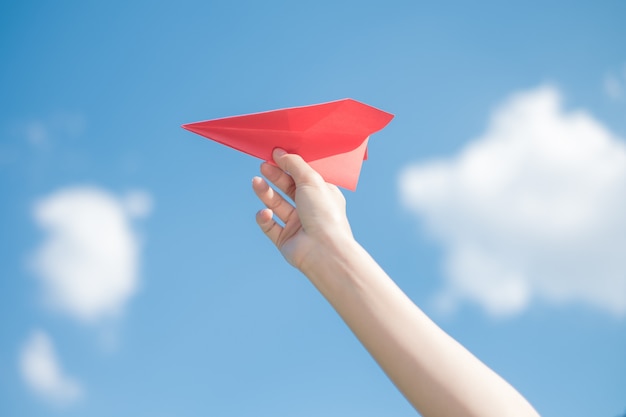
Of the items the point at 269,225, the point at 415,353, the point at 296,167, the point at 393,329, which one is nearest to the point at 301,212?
the point at 296,167

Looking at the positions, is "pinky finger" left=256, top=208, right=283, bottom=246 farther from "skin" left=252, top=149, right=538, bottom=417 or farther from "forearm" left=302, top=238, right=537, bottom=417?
"forearm" left=302, top=238, right=537, bottom=417

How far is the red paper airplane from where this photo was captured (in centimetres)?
307

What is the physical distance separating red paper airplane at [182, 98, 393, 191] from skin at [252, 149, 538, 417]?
0.56m

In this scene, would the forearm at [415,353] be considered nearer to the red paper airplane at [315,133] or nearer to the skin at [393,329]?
the skin at [393,329]

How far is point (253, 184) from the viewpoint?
3311mm

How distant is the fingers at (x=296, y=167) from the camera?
293cm

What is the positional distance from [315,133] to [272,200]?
0.48 metres

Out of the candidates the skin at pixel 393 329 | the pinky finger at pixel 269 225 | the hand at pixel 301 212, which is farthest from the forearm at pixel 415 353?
the pinky finger at pixel 269 225

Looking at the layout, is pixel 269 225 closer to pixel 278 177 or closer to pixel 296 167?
pixel 278 177

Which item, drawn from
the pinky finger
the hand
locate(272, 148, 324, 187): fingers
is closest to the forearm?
the hand

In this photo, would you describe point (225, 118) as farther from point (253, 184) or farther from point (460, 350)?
point (460, 350)

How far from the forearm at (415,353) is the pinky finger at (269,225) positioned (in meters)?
0.99

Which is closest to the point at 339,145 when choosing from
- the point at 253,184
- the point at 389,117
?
the point at 389,117

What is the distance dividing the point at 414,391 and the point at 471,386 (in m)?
0.20
